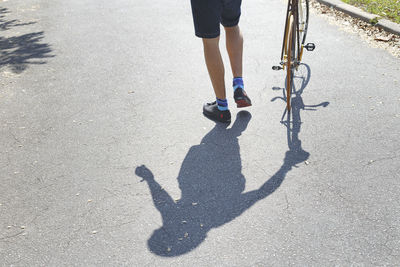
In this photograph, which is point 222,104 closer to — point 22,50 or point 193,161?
point 193,161

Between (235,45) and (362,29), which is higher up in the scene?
(235,45)

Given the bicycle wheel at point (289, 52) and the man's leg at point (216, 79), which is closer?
the man's leg at point (216, 79)

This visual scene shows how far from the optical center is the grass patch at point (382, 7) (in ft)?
20.0

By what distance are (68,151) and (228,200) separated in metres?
1.58

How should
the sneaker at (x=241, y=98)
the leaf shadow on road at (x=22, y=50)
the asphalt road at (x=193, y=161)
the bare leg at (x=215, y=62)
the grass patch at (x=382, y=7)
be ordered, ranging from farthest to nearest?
the grass patch at (x=382, y=7) → the leaf shadow on road at (x=22, y=50) → the sneaker at (x=241, y=98) → the bare leg at (x=215, y=62) → the asphalt road at (x=193, y=161)

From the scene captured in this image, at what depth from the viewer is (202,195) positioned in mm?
2883

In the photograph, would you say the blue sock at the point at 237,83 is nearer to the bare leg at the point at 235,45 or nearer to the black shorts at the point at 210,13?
the bare leg at the point at 235,45

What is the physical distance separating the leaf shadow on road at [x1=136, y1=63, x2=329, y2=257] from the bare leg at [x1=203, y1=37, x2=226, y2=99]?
0.39m

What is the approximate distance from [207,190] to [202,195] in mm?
67

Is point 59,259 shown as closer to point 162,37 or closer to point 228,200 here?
point 228,200

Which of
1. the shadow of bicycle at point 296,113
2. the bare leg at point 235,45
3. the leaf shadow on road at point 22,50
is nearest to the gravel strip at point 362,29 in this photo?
the shadow of bicycle at point 296,113

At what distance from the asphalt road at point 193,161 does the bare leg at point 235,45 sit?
47 centimetres

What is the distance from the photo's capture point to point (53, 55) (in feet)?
19.0

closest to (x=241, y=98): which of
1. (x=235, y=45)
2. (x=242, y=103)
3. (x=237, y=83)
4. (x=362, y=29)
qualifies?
(x=242, y=103)
